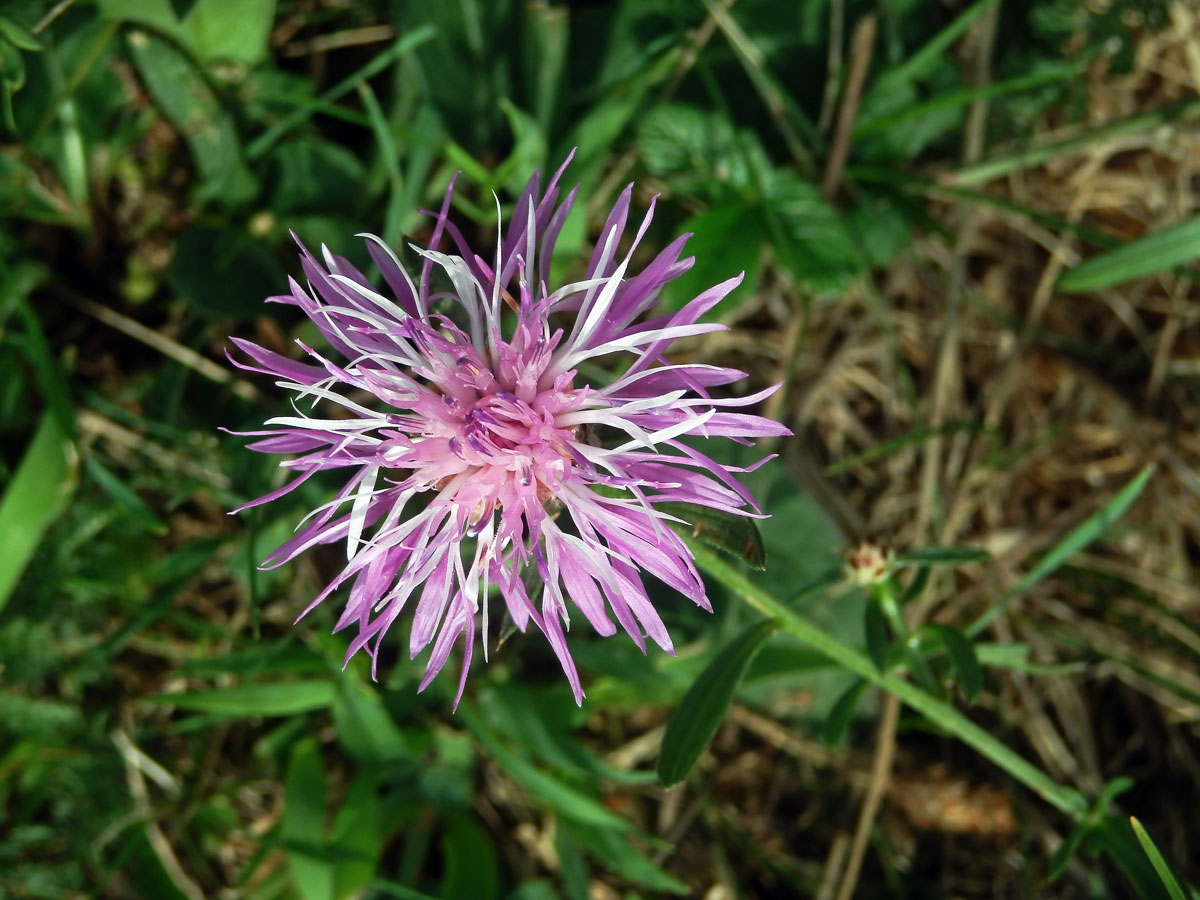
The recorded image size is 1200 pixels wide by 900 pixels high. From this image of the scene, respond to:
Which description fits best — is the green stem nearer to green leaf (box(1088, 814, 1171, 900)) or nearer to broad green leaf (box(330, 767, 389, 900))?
green leaf (box(1088, 814, 1171, 900))

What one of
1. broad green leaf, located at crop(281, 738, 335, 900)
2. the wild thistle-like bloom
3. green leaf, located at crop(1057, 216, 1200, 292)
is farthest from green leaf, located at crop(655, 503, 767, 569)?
broad green leaf, located at crop(281, 738, 335, 900)

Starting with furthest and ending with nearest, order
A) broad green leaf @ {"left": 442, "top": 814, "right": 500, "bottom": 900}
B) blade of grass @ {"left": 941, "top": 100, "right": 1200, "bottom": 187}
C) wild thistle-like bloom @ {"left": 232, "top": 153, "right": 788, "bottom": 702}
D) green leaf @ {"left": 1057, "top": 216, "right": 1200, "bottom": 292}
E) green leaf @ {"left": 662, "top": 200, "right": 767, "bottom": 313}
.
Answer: broad green leaf @ {"left": 442, "top": 814, "right": 500, "bottom": 900}, blade of grass @ {"left": 941, "top": 100, "right": 1200, "bottom": 187}, green leaf @ {"left": 662, "top": 200, "right": 767, "bottom": 313}, green leaf @ {"left": 1057, "top": 216, "right": 1200, "bottom": 292}, wild thistle-like bloom @ {"left": 232, "top": 153, "right": 788, "bottom": 702}

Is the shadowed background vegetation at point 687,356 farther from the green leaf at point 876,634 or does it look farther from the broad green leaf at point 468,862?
the green leaf at point 876,634

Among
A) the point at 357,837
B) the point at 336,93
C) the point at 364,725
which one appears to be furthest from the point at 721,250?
the point at 357,837

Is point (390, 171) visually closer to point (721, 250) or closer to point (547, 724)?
point (721, 250)

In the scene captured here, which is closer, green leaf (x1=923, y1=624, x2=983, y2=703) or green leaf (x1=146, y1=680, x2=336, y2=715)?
green leaf (x1=923, y1=624, x2=983, y2=703)

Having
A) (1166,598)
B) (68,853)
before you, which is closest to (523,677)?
(68,853)
